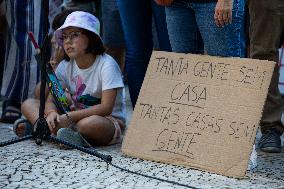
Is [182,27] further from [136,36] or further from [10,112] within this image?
[10,112]

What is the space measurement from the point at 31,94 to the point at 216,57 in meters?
1.63

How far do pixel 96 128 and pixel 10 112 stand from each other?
1029 mm

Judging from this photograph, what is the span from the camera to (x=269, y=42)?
11.1ft

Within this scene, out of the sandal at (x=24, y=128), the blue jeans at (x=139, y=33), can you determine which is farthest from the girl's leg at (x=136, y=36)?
the sandal at (x=24, y=128)

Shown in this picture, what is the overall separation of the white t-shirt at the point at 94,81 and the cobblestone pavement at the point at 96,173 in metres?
0.41

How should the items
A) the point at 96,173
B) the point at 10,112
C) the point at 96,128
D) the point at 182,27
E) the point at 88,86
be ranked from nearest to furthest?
the point at 96,173, the point at 182,27, the point at 96,128, the point at 88,86, the point at 10,112

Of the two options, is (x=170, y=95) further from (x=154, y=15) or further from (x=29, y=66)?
(x=29, y=66)

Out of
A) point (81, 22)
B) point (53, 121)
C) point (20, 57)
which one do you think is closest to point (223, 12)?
point (81, 22)

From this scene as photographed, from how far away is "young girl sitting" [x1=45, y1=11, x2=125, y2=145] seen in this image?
11.1ft

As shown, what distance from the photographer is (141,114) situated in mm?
3141

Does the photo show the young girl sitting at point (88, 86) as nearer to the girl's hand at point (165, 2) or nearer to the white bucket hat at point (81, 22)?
the white bucket hat at point (81, 22)

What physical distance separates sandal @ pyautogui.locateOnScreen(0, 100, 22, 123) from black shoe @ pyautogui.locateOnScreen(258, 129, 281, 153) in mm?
1601

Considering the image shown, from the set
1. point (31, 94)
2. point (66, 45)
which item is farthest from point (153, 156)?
point (31, 94)

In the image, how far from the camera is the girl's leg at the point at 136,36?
3400 millimetres
